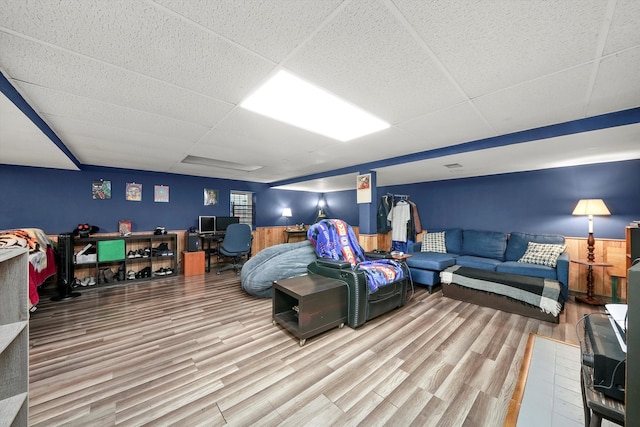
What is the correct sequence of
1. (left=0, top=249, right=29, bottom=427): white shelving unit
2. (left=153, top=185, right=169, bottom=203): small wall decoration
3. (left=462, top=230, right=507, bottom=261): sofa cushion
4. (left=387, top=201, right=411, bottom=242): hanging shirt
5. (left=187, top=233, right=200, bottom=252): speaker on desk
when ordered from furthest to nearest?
1. (left=153, top=185, right=169, bottom=203): small wall decoration
2. (left=187, top=233, right=200, bottom=252): speaker on desk
3. (left=387, top=201, right=411, bottom=242): hanging shirt
4. (left=462, top=230, right=507, bottom=261): sofa cushion
5. (left=0, top=249, right=29, bottom=427): white shelving unit

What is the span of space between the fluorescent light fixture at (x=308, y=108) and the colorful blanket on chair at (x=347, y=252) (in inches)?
52.3

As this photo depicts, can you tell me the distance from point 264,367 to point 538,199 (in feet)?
17.1

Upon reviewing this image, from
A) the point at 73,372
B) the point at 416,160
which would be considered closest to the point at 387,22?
the point at 416,160

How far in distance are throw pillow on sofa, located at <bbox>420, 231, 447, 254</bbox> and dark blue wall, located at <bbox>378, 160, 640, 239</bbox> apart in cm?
63

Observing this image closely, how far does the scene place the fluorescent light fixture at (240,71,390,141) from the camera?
72.2 inches

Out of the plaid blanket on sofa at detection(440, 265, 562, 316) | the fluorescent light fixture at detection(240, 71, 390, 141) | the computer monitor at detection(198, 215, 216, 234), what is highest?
the fluorescent light fixture at detection(240, 71, 390, 141)

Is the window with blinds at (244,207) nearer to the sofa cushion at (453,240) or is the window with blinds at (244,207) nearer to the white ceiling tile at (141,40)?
the sofa cushion at (453,240)

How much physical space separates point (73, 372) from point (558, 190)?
21.8 ft

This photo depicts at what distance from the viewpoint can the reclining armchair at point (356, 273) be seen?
2.56m

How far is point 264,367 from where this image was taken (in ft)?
6.25

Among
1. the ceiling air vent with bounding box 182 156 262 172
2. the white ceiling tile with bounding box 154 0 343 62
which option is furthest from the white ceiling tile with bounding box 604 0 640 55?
the ceiling air vent with bounding box 182 156 262 172

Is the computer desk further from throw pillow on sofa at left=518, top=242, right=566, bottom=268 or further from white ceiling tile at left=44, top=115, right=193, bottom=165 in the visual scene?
throw pillow on sofa at left=518, top=242, right=566, bottom=268

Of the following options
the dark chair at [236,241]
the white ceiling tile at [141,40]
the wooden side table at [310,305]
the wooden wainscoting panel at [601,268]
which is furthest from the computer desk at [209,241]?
the wooden wainscoting panel at [601,268]

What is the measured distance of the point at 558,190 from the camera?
404cm
